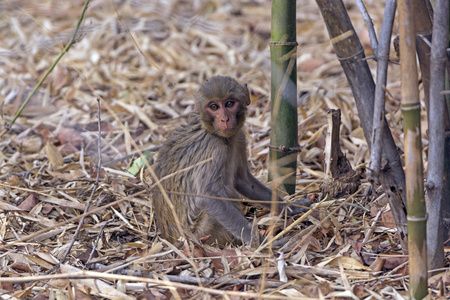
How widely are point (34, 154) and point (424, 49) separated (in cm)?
426

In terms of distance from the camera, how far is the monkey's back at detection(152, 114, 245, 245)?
4605mm

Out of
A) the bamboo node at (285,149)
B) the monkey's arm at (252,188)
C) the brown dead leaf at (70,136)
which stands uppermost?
the brown dead leaf at (70,136)

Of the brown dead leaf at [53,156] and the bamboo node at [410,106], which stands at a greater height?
the bamboo node at [410,106]

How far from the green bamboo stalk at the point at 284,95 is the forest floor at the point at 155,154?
1.03ft

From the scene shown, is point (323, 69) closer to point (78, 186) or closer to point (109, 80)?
point (109, 80)

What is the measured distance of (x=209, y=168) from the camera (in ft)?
15.1

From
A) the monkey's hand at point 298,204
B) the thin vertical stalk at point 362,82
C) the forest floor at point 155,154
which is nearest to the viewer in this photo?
the thin vertical stalk at point 362,82

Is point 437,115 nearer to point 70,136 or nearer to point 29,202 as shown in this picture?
point 29,202

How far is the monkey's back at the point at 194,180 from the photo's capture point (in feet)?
15.1

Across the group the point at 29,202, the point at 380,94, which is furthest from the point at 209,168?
the point at 380,94

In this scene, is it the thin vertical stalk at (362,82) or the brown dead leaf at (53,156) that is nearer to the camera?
the thin vertical stalk at (362,82)

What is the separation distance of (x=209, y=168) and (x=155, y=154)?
1630 mm

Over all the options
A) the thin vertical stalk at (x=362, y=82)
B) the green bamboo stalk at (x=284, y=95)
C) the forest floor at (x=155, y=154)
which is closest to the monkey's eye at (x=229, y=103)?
the green bamboo stalk at (x=284, y=95)

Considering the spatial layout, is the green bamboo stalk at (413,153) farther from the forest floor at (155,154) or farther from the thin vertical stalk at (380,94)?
the forest floor at (155,154)
